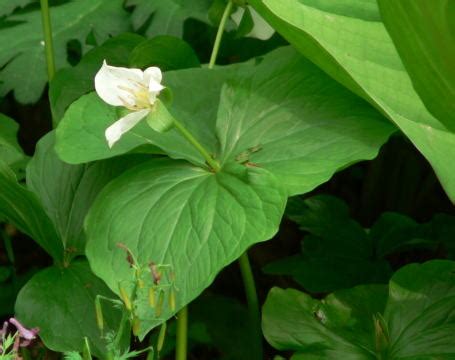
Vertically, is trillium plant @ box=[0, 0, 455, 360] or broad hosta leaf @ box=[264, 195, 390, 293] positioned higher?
trillium plant @ box=[0, 0, 455, 360]

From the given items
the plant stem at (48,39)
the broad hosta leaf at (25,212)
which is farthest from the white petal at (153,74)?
the plant stem at (48,39)

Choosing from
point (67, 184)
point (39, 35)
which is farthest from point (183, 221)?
point (39, 35)

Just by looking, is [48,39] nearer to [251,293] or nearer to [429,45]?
[251,293]

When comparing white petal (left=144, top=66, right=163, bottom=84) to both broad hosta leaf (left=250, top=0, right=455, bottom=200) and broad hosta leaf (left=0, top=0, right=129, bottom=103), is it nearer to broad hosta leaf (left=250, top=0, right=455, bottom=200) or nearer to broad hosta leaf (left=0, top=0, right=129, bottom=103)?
broad hosta leaf (left=250, top=0, right=455, bottom=200)

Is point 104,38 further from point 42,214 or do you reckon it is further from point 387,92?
point 387,92

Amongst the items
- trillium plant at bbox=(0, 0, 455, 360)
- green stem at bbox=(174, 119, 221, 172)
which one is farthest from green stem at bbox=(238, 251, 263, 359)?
green stem at bbox=(174, 119, 221, 172)

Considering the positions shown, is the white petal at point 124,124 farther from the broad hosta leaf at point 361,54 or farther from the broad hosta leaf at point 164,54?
the broad hosta leaf at point 164,54

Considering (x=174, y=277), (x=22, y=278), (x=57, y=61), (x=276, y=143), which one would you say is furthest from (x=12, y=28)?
(x=174, y=277)

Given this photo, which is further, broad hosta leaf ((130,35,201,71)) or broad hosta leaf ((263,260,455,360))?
broad hosta leaf ((130,35,201,71))
